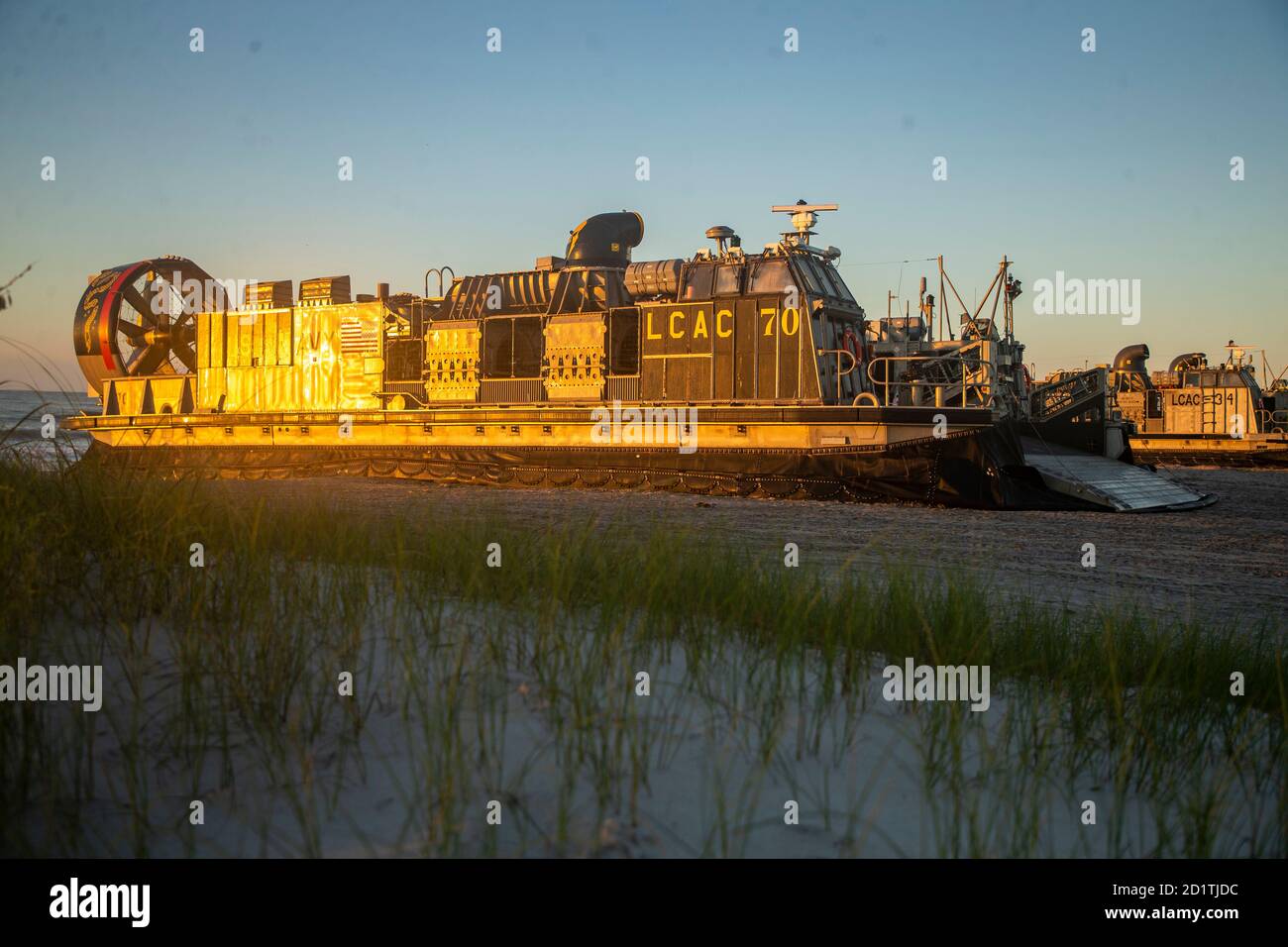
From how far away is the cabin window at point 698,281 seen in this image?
16531mm

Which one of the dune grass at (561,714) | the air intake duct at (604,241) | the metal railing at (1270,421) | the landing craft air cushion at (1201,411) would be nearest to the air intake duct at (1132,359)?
the landing craft air cushion at (1201,411)

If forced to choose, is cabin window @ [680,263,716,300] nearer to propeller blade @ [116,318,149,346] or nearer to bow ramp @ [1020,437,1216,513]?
bow ramp @ [1020,437,1216,513]

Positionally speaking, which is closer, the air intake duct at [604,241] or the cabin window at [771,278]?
the cabin window at [771,278]

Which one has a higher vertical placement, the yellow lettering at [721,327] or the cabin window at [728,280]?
the cabin window at [728,280]

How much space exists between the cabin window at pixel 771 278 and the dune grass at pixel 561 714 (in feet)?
36.0

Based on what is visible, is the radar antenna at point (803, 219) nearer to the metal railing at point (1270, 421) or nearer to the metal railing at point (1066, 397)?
the metal railing at point (1066, 397)

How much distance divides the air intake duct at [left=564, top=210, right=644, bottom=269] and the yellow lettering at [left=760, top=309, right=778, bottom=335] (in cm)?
383

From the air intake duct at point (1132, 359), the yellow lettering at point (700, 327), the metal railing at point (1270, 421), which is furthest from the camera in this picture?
the air intake duct at point (1132, 359)

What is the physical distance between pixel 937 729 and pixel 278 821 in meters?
2.35

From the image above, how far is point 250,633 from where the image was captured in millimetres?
4195

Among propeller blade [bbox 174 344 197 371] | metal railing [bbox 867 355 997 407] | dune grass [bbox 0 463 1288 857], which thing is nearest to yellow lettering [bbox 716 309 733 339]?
metal railing [bbox 867 355 997 407]

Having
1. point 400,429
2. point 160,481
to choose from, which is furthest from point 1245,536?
point 400,429
